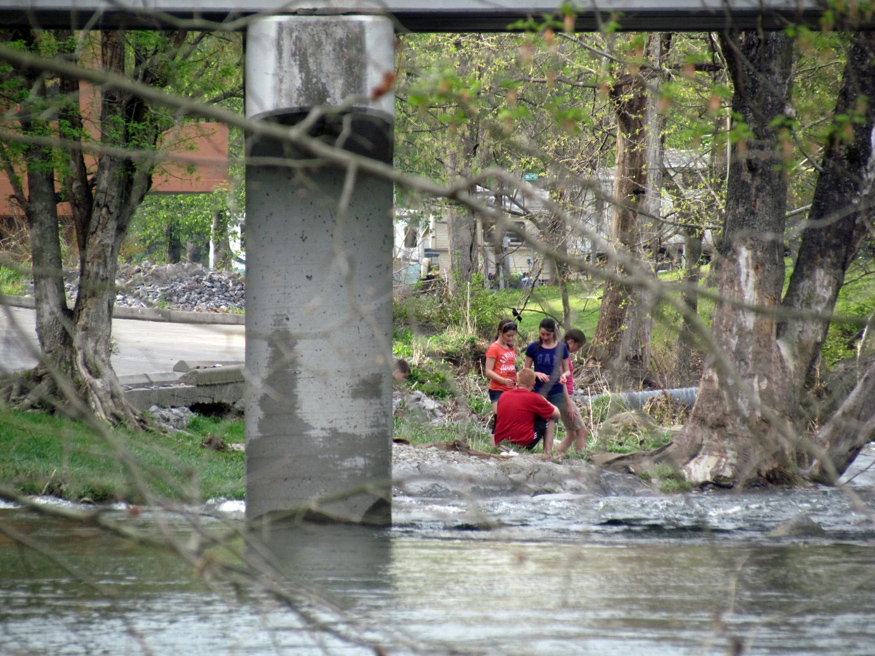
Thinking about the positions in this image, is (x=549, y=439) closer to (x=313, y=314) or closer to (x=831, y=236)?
(x=831, y=236)

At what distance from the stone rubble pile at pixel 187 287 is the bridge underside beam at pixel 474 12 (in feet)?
68.5

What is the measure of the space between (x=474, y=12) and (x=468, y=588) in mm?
4100

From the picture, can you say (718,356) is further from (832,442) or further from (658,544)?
(832,442)

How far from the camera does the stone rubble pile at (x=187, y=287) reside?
2934 cm

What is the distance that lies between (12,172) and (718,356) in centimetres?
943

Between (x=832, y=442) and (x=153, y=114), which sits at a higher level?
(x=153, y=114)

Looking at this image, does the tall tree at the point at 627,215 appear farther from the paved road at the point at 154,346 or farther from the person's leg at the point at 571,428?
the paved road at the point at 154,346

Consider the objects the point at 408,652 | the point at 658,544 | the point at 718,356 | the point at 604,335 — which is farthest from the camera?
the point at 604,335

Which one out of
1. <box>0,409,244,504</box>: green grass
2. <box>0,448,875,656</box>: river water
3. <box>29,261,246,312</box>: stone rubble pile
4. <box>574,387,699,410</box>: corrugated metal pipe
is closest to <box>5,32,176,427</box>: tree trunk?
<box>0,409,244,504</box>: green grass

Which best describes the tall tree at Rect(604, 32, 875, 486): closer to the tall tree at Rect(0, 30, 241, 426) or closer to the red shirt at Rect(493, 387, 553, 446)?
the red shirt at Rect(493, 387, 553, 446)

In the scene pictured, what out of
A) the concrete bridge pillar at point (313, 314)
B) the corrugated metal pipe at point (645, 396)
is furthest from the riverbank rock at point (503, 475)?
the corrugated metal pipe at point (645, 396)

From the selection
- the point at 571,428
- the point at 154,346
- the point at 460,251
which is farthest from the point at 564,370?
the point at 460,251

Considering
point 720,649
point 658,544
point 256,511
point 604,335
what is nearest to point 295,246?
point 256,511

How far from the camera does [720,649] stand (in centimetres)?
473
